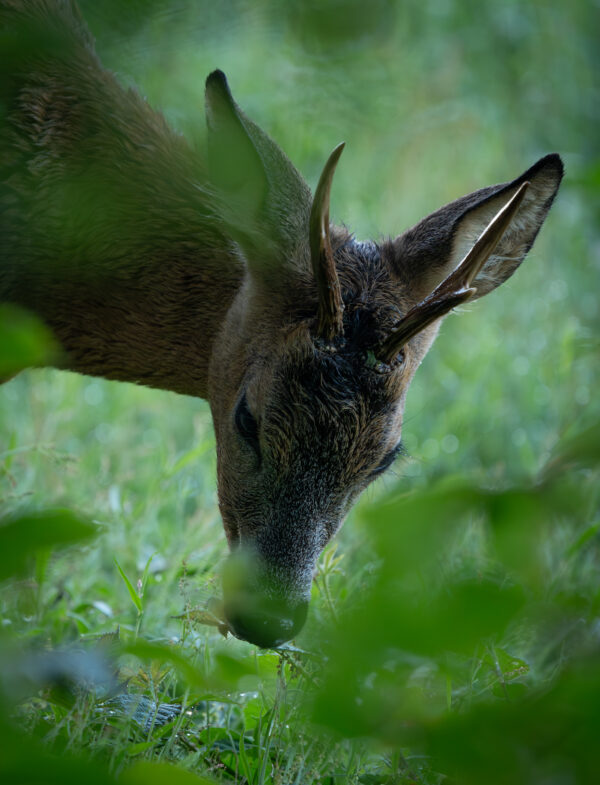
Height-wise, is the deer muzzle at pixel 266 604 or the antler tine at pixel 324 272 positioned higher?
the antler tine at pixel 324 272

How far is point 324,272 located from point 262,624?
1044 mm

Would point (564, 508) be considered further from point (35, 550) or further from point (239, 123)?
point (239, 123)

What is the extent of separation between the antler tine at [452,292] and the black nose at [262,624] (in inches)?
33.7

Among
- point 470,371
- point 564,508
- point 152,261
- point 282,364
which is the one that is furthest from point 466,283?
point 470,371

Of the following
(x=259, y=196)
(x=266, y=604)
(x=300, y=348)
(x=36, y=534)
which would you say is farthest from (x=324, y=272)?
(x=36, y=534)

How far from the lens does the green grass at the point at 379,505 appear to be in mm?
947

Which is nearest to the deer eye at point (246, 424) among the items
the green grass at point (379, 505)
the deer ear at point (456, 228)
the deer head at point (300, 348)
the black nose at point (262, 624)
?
the deer head at point (300, 348)

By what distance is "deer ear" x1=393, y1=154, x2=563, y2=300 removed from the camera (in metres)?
3.32

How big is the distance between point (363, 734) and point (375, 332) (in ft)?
6.77

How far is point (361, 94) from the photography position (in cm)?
615

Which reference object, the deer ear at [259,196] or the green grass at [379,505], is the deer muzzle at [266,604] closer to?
A: the green grass at [379,505]

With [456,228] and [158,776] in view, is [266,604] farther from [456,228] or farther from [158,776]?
[158,776]

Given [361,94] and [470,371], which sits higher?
[361,94]

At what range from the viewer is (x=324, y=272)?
2.85 metres
